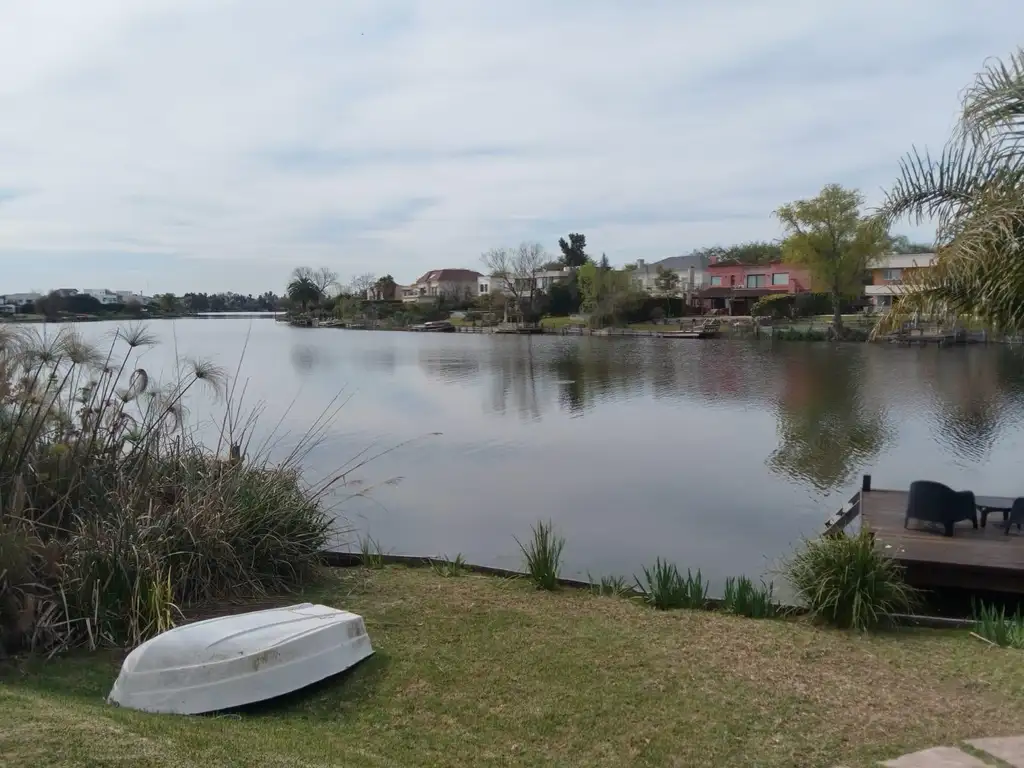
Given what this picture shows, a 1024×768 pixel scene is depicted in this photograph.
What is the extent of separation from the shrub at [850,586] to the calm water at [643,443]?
280 centimetres

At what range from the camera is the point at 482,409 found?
24.2m

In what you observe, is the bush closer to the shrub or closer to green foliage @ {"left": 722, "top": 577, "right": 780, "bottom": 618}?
green foliage @ {"left": 722, "top": 577, "right": 780, "bottom": 618}

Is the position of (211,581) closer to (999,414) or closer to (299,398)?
(299,398)

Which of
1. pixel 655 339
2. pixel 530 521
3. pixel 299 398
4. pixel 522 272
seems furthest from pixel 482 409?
pixel 522 272

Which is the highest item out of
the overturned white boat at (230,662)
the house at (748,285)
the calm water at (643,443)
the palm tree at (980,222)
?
the house at (748,285)

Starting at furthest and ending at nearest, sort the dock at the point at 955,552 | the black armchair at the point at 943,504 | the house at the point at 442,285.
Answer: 1. the house at the point at 442,285
2. the black armchair at the point at 943,504
3. the dock at the point at 955,552

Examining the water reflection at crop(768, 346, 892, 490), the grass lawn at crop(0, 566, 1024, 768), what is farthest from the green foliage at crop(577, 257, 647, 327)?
the grass lawn at crop(0, 566, 1024, 768)

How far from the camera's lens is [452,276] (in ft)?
367

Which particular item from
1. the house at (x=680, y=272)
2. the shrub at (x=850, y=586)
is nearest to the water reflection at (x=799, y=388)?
the shrub at (x=850, y=586)

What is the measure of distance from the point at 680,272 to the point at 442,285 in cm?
3695

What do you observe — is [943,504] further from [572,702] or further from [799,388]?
[799,388]

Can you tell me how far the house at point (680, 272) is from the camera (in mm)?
77938

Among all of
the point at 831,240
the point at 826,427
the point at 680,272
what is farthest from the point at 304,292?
the point at 826,427

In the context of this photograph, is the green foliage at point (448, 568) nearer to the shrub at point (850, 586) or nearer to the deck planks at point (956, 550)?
the shrub at point (850, 586)
